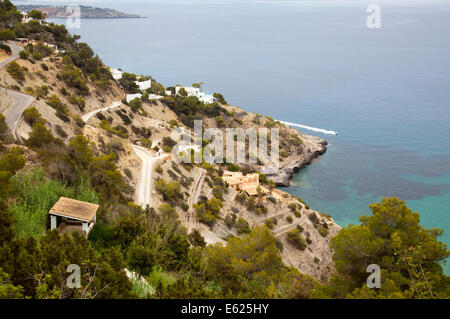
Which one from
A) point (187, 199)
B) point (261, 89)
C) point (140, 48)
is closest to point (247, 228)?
point (187, 199)

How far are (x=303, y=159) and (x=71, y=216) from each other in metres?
39.4

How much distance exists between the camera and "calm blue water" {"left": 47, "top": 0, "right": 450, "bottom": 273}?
134 feet

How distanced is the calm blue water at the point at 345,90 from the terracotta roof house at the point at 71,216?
27.2 m

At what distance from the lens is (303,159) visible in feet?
155

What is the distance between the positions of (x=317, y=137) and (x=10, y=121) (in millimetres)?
43142

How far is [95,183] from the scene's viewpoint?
1510 centimetres

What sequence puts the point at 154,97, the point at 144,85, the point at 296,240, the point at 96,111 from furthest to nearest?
the point at 144,85
the point at 154,97
the point at 96,111
the point at 296,240

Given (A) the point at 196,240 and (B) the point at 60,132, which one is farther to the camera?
(B) the point at 60,132

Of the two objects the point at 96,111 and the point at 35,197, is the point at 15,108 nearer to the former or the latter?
the point at 35,197

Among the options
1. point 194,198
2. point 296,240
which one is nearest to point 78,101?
point 194,198

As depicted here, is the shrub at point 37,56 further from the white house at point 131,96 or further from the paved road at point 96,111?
the white house at point 131,96

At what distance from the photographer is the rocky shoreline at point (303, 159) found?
137 ft

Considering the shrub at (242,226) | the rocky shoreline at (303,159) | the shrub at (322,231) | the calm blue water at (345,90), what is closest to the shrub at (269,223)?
the shrub at (242,226)
